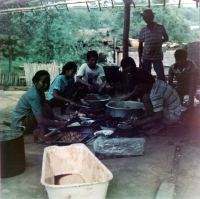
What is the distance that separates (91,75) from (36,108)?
273 centimetres

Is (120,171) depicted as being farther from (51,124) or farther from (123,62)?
(123,62)

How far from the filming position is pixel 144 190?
3025 millimetres

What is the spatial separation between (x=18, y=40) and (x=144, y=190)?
10916 millimetres

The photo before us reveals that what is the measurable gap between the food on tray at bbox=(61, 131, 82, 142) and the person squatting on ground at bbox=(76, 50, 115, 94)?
6.64 ft

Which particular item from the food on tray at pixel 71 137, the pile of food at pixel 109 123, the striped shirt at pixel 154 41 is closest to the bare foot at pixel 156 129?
the pile of food at pixel 109 123

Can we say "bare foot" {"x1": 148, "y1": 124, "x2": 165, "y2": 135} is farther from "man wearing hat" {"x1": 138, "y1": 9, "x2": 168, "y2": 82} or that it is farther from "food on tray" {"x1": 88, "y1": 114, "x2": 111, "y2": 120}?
"man wearing hat" {"x1": 138, "y1": 9, "x2": 168, "y2": 82}

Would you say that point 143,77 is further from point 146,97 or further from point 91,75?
point 91,75

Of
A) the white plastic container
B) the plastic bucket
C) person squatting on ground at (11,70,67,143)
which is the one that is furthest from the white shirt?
the plastic bucket

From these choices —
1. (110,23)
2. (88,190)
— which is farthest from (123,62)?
(110,23)

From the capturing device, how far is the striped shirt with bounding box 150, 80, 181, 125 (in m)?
4.52

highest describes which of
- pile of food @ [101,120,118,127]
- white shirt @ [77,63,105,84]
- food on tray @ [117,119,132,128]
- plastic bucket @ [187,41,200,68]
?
plastic bucket @ [187,41,200,68]

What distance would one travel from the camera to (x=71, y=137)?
14.5 feet

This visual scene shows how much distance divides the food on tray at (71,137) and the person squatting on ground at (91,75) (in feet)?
6.64

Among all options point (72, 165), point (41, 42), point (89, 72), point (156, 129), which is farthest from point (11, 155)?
point (41, 42)
